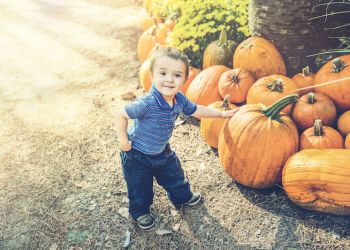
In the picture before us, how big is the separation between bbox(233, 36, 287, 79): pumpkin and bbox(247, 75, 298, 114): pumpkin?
37 centimetres

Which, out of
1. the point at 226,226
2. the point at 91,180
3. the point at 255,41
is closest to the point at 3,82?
the point at 91,180

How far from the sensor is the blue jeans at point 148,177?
281 cm

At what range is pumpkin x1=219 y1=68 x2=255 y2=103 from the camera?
148 inches

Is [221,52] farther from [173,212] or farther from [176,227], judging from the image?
[176,227]

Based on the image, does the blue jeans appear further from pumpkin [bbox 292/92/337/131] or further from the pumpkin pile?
pumpkin [bbox 292/92/337/131]

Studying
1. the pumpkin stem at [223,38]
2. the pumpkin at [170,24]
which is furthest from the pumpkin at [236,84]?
the pumpkin at [170,24]

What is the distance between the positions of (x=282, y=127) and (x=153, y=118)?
105 cm

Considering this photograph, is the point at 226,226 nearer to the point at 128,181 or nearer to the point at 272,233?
the point at 272,233

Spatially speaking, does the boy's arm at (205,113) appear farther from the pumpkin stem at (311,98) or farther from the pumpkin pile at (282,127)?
the pumpkin stem at (311,98)

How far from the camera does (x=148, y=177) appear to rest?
2.89 metres

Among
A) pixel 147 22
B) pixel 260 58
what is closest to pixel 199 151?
pixel 260 58

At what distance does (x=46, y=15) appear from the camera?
7.90 m

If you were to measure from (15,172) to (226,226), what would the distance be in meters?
2.12

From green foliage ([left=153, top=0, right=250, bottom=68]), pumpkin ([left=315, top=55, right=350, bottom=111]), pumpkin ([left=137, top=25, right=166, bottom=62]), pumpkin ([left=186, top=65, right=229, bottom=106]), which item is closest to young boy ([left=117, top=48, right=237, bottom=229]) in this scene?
pumpkin ([left=186, top=65, right=229, bottom=106])
